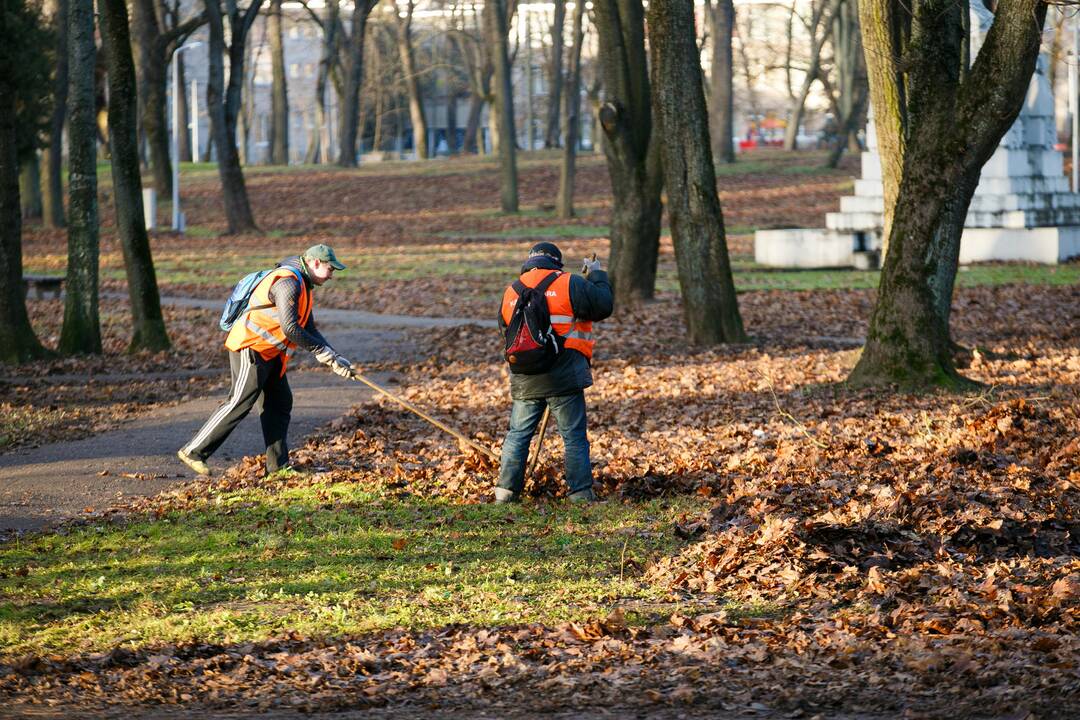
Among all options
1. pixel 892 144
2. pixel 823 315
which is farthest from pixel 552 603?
pixel 823 315

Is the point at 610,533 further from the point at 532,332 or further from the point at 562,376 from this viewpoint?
the point at 532,332

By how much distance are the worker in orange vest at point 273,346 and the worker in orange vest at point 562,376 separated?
1382 millimetres

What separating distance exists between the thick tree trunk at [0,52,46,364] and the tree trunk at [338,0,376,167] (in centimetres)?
3197

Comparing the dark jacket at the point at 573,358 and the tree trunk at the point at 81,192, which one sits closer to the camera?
the dark jacket at the point at 573,358

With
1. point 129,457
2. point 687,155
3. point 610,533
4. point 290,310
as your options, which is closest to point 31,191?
point 687,155

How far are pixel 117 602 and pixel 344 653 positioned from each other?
160 centimetres

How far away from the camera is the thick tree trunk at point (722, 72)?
162 ft

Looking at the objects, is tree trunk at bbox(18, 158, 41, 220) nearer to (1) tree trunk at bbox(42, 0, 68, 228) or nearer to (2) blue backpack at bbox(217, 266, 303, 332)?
(1) tree trunk at bbox(42, 0, 68, 228)

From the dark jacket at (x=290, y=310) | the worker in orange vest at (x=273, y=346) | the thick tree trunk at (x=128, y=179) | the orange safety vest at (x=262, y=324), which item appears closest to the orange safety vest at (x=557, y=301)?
the worker in orange vest at (x=273, y=346)

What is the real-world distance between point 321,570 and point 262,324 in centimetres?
272

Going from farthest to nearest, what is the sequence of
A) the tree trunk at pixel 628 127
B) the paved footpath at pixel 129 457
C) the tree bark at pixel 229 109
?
the tree bark at pixel 229 109 < the tree trunk at pixel 628 127 < the paved footpath at pixel 129 457

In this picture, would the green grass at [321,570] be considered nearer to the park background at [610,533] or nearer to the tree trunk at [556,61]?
the park background at [610,533]

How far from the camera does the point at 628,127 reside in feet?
64.7

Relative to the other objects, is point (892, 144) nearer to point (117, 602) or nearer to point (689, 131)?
point (689, 131)
